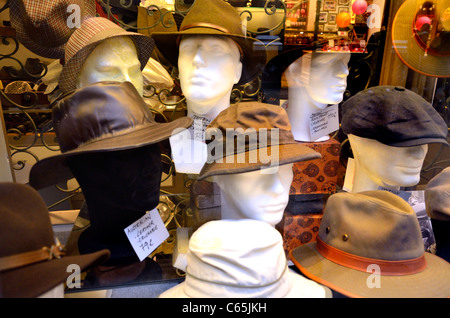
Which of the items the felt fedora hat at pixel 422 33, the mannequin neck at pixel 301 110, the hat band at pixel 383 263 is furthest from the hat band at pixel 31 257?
the felt fedora hat at pixel 422 33

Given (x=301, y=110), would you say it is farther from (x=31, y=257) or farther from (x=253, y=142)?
(x=31, y=257)

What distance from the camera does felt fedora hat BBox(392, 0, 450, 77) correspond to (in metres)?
1.48

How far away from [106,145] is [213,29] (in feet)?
2.56

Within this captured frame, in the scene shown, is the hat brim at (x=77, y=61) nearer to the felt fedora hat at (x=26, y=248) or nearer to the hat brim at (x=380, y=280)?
the felt fedora hat at (x=26, y=248)

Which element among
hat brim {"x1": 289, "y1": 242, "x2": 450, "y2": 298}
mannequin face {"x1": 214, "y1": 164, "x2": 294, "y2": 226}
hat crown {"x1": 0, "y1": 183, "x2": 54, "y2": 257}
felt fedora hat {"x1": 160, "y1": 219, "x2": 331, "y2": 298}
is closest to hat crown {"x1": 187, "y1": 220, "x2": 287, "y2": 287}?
felt fedora hat {"x1": 160, "y1": 219, "x2": 331, "y2": 298}

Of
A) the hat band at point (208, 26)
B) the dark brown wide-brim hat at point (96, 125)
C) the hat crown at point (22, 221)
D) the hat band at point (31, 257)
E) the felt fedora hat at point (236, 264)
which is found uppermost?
the hat band at point (208, 26)

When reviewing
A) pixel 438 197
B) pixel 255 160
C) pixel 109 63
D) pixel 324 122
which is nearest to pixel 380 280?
pixel 438 197

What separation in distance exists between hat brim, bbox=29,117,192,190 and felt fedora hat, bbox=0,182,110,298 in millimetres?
227

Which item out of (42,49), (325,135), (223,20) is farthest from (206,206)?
(42,49)

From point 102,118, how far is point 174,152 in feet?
1.99

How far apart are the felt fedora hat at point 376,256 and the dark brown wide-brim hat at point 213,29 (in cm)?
85

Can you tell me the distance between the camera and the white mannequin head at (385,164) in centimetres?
149

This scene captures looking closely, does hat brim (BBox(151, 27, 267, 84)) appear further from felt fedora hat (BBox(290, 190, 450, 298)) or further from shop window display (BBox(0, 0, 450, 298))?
felt fedora hat (BBox(290, 190, 450, 298))

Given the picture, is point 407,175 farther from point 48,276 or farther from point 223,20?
point 48,276
